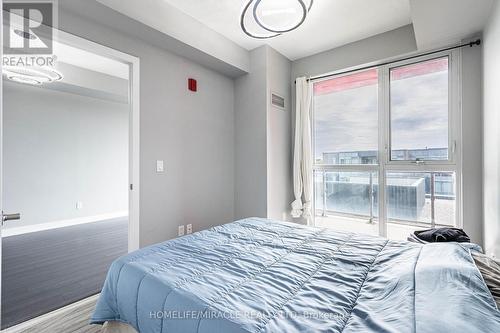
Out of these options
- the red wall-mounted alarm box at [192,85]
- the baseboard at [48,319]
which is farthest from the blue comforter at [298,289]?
the red wall-mounted alarm box at [192,85]

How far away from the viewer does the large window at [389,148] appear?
2641 mm

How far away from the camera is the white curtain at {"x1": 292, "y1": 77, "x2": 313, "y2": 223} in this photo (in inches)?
136

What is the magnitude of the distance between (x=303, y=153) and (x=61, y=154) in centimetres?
456

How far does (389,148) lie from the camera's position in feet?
9.71

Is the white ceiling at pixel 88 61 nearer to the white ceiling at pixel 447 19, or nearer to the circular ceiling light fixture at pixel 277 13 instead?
the circular ceiling light fixture at pixel 277 13

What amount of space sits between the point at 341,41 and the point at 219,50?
5.18 ft

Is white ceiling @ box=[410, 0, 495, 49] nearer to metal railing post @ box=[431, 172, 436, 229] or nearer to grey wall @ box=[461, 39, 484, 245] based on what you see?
grey wall @ box=[461, 39, 484, 245]

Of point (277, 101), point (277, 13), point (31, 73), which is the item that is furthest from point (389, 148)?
point (31, 73)

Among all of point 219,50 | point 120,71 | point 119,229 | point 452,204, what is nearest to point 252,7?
point 219,50

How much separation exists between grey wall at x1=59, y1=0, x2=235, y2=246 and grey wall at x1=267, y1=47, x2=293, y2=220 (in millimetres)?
607

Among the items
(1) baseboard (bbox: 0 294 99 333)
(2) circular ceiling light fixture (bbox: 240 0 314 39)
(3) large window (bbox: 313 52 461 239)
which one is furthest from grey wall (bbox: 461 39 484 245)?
(1) baseboard (bbox: 0 294 99 333)

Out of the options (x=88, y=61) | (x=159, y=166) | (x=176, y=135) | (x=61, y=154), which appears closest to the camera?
(x=159, y=166)

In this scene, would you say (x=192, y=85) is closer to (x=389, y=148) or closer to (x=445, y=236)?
(x=389, y=148)

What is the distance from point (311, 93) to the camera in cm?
351
